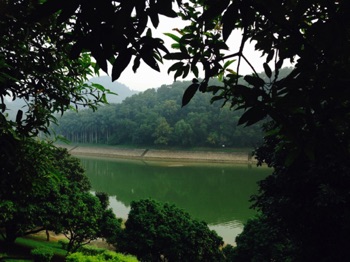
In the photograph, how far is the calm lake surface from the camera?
18188 mm

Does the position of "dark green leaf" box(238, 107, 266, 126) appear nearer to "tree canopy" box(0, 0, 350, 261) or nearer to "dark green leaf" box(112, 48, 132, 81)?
"tree canopy" box(0, 0, 350, 261)

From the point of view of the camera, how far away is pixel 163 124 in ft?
168

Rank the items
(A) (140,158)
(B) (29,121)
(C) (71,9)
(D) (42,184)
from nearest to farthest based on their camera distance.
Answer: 1. (C) (71,9)
2. (B) (29,121)
3. (D) (42,184)
4. (A) (140,158)

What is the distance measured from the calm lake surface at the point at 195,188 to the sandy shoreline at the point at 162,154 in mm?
2595

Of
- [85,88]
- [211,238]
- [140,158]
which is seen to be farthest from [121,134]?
[85,88]

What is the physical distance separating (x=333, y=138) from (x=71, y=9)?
1.23m

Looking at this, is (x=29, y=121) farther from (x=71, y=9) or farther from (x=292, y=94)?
(x=292, y=94)

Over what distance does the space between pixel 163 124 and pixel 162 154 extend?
18.2ft

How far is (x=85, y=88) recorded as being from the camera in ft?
9.85

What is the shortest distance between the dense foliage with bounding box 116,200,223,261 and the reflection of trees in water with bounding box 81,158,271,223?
25.8ft

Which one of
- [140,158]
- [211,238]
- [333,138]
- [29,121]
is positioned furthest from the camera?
[140,158]

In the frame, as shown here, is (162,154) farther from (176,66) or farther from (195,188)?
(176,66)

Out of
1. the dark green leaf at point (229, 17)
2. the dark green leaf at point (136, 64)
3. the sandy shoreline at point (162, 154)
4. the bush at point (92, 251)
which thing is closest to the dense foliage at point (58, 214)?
the bush at point (92, 251)

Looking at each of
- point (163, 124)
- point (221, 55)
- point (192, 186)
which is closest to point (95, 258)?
point (221, 55)
